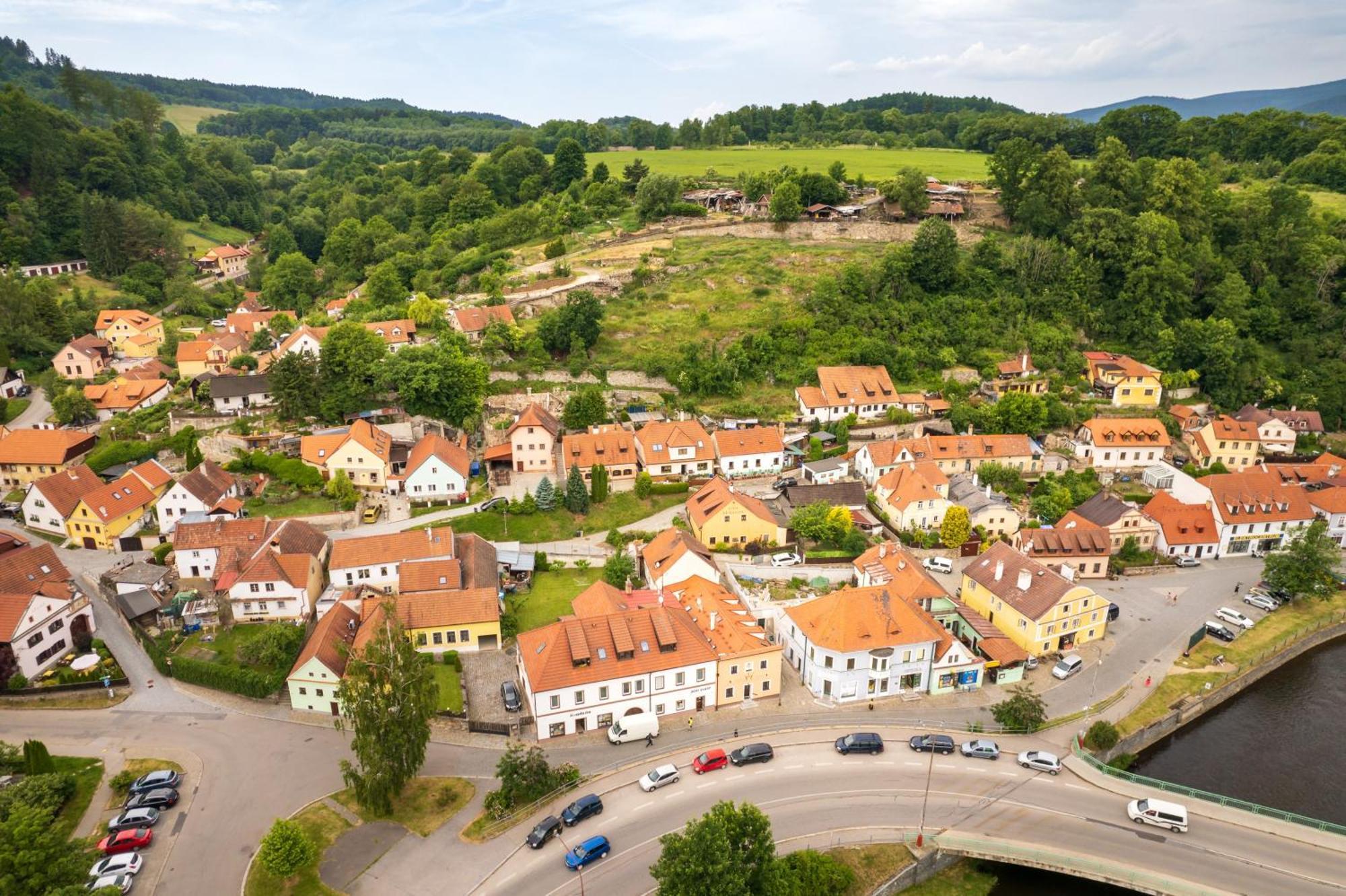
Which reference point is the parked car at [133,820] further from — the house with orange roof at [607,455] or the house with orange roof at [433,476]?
the house with orange roof at [607,455]

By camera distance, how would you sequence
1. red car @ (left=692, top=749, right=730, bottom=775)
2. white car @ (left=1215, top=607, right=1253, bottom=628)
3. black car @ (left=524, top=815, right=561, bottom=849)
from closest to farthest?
black car @ (left=524, top=815, right=561, bottom=849) < red car @ (left=692, top=749, right=730, bottom=775) < white car @ (left=1215, top=607, right=1253, bottom=628)

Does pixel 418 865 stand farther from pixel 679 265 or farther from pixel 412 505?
pixel 679 265

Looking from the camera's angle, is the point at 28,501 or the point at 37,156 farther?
the point at 37,156

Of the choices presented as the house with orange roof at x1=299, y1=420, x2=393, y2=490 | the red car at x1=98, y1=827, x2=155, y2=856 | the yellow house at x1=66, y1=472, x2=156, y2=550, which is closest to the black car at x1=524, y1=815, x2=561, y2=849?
the red car at x1=98, y1=827, x2=155, y2=856

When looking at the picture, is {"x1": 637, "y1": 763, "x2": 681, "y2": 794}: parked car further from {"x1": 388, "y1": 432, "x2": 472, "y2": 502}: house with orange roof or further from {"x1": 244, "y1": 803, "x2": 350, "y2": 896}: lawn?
{"x1": 388, "y1": 432, "x2": 472, "y2": 502}: house with orange roof

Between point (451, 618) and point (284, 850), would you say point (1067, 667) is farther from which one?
point (284, 850)

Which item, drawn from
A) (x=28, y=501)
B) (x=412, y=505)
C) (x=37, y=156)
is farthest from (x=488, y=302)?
(x=37, y=156)

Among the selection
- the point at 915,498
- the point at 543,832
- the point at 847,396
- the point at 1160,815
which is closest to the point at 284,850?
the point at 543,832
